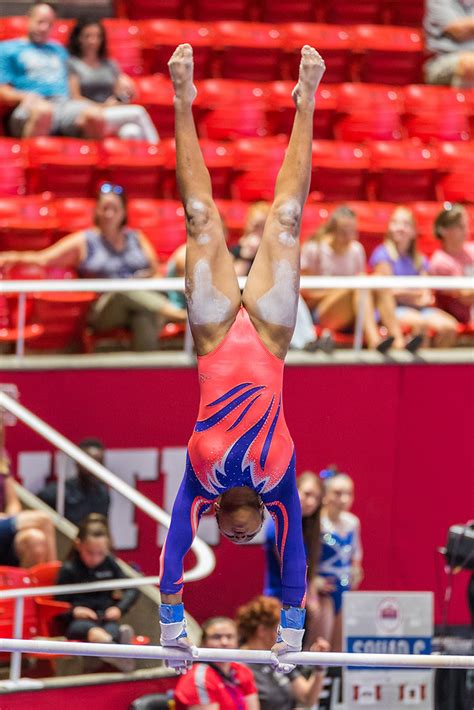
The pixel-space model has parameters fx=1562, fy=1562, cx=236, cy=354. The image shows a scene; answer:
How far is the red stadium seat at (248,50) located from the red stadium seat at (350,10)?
0.70 m

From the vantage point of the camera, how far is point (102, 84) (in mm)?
9312

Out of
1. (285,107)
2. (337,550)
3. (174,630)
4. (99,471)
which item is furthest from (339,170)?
(174,630)

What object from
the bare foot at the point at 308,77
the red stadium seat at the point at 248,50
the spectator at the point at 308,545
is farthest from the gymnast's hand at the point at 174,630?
the red stadium seat at the point at 248,50

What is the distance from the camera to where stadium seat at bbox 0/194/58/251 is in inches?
322

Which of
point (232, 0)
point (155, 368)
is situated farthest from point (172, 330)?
point (232, 0)

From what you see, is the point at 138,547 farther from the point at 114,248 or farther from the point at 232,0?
the point at 232,0

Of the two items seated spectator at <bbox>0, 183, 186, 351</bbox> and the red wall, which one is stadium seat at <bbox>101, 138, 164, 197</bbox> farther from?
the red wall

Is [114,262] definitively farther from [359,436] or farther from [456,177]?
[456,177]

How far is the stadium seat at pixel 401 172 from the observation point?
992 centimetres

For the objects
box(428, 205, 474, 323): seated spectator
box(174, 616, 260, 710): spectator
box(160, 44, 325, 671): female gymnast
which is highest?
box(428, 205, 474, 323): seated spectator

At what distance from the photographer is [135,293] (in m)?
7.68

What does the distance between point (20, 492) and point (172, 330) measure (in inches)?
47.0

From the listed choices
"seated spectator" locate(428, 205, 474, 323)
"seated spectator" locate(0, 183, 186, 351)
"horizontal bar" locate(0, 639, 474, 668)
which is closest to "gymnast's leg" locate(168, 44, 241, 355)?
"horizontal bar" locate(0, 639, 474, 668)

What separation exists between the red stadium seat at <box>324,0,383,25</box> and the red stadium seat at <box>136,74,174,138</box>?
1.81 m
